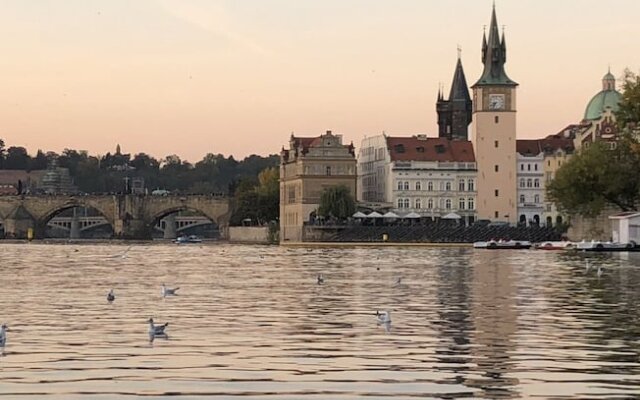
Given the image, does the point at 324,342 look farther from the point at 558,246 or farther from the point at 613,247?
the point at 558,246

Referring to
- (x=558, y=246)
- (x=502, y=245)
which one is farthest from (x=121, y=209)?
(x=558, y=246)

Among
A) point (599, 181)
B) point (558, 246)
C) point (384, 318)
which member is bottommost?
point (384, 318)

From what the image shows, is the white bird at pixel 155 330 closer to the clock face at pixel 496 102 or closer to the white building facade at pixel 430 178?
the white building facade at pixel 430 178

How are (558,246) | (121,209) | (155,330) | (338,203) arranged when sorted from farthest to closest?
(121,209) → (338,203) → (558,246) → (155,330)

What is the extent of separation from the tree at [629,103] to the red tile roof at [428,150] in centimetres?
6111

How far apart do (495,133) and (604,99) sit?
19635 mm

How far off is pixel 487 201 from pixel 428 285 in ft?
383

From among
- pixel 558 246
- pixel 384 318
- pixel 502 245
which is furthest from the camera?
pixel 502 245

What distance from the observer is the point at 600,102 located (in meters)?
178

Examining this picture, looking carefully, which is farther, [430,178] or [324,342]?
[430,178]

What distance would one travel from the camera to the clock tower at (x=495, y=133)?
165 metres

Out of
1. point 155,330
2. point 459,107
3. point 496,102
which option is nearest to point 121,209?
point 459,107

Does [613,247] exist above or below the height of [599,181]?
below

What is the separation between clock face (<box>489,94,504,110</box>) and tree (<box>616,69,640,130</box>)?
5694 cm
